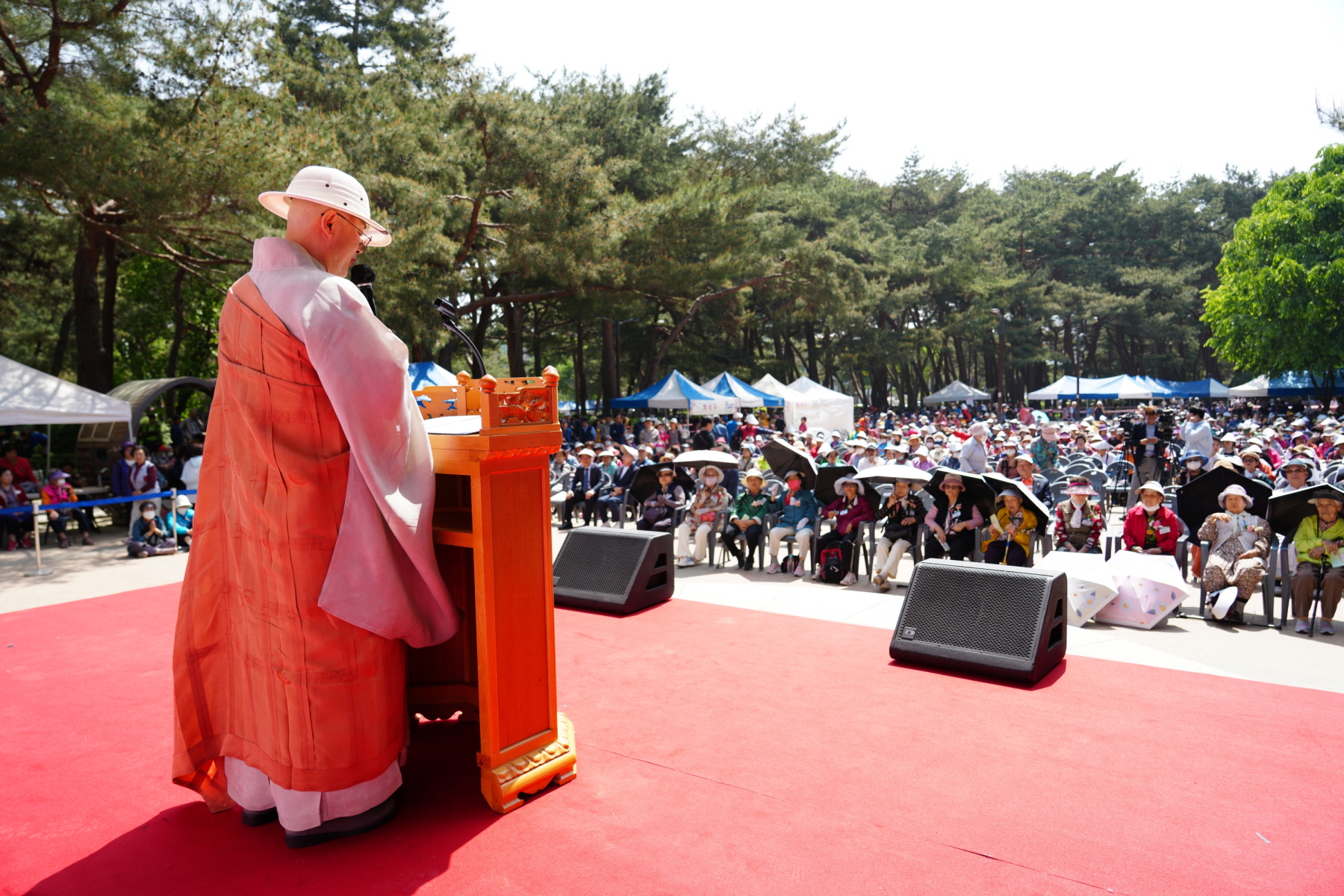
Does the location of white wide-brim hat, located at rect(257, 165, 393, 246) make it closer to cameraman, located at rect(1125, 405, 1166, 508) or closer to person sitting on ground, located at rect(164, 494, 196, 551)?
person sitting on ground, located at rect(164, 494, 196, 551)

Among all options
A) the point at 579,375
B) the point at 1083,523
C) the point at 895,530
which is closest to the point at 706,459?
the point at 895,530

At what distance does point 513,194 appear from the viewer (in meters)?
16.7

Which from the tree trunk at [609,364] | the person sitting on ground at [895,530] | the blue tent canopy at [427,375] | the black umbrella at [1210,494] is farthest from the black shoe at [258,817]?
the tree trunk at [609,364]

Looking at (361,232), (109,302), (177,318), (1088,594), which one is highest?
(177,318)

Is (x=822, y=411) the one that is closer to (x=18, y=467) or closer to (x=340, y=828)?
(x=18, y=467)

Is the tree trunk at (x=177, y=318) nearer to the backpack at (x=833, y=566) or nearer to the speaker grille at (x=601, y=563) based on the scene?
the speaker grille at (x=601, y=563)

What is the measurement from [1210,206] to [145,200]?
5275 cm

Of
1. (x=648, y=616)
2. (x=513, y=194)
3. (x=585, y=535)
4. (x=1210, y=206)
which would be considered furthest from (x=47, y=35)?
(x=1210, y=206)

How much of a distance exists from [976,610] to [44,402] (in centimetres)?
1128

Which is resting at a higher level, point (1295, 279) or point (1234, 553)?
point (1295, 279)

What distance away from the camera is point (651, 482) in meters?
9.97

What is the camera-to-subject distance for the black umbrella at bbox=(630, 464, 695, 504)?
9.50 meters

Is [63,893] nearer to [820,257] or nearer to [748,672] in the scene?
[748,672]

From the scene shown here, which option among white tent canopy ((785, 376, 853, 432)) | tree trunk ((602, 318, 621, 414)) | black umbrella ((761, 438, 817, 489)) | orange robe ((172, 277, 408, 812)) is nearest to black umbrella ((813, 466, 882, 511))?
black umbrella ((761, 438, 817, 489))
